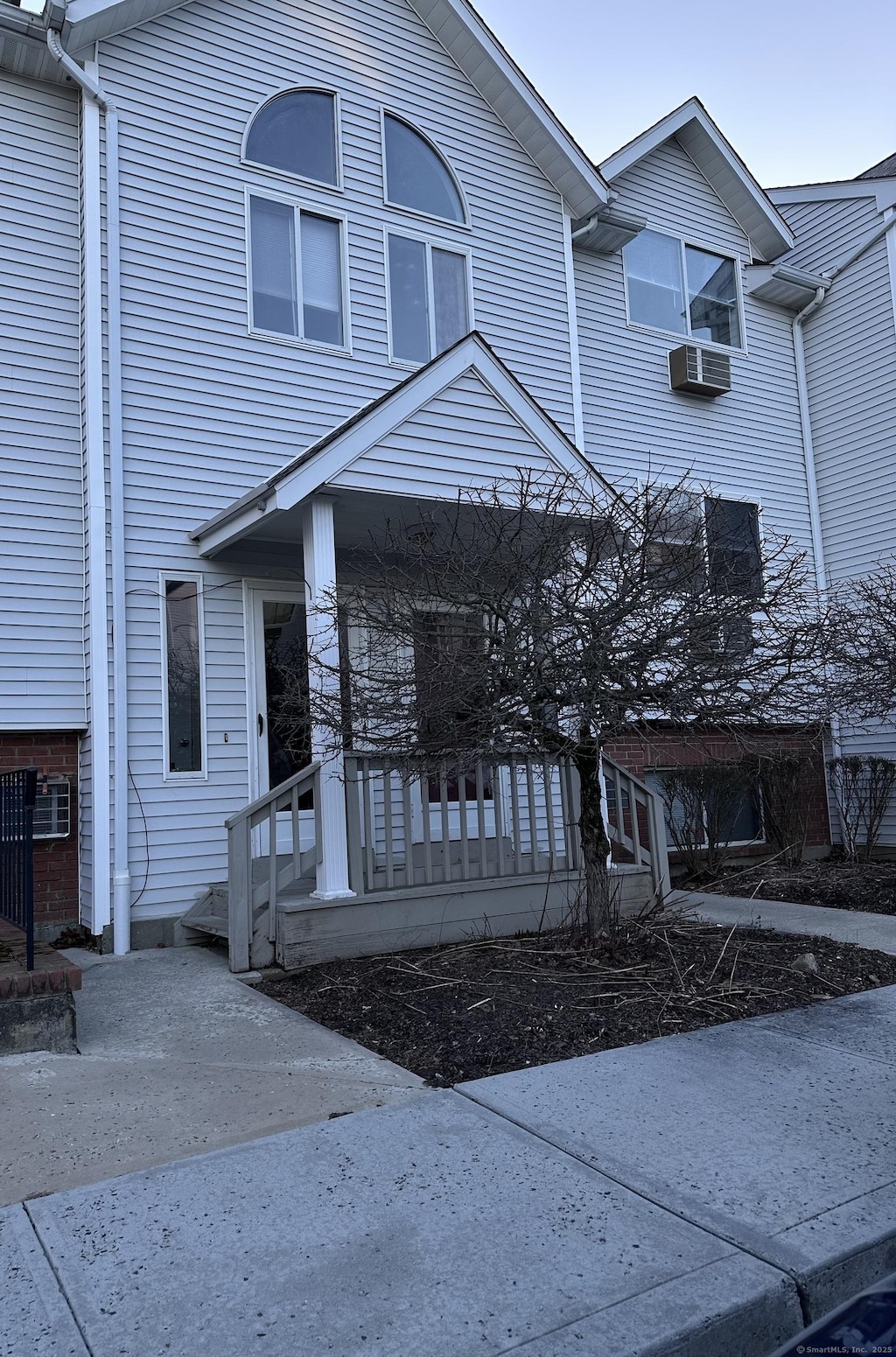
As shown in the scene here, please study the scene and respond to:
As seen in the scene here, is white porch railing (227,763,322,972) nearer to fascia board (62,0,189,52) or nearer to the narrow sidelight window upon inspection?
the narrow sidelight window

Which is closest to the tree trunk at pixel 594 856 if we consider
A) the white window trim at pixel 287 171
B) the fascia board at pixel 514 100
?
the white window trim at pixel 287 171

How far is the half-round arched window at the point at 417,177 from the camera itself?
9758mm

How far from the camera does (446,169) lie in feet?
33.3

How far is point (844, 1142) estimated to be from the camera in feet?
11.5

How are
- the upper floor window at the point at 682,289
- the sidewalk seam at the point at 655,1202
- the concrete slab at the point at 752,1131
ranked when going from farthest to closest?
the upper floor window at the point at 682,289 < the concrete slab at the point at 752,1131 < the sidewalk seam at the point at 655,1202

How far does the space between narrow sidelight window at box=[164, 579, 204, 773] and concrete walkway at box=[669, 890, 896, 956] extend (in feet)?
12.8

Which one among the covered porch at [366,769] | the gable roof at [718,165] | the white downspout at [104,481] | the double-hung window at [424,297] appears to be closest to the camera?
the covered porch at [366,769]

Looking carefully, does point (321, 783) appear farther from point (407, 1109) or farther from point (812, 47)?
point (812, 47)

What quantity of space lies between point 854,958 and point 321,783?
11.9ft

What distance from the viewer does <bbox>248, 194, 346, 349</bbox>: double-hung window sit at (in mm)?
8828

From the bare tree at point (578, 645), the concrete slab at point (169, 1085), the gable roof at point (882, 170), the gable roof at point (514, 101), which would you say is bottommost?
the concrete slab at point (169, 1085)

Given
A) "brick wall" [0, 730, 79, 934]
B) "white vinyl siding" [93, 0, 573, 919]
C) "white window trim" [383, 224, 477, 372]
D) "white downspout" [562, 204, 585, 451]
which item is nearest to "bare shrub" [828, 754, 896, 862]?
"white downspout" [562, 204, 585, 451]

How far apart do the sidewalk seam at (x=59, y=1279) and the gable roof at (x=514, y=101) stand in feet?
34.8

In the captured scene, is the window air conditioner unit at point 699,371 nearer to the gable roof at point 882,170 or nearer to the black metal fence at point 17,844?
the gable roof at point 882,170
